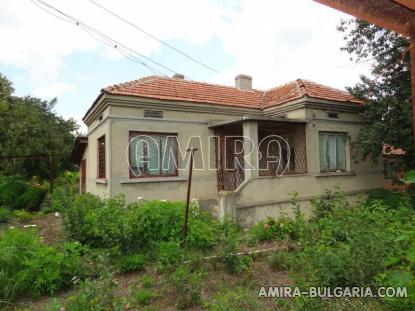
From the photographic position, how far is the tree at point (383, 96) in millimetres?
10454

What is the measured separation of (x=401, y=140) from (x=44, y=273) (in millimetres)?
11284

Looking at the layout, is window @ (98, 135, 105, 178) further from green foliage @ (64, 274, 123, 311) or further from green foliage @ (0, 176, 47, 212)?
green foliage @ (64, 274, 123, 311)

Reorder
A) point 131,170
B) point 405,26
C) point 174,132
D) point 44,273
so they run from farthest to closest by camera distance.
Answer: point 174,132
point 131,170
point 44,273
point 405,26

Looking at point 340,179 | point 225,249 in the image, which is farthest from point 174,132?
point 340,179

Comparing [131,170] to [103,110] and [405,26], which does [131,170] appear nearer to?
[103,110]

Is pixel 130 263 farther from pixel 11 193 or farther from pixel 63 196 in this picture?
pixel 11 193

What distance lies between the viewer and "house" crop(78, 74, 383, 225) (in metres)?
9.50

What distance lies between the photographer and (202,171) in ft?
35.9

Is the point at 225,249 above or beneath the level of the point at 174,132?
beneath

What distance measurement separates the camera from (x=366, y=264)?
11.2 feet

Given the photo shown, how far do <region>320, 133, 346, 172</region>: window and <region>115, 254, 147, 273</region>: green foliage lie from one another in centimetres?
861

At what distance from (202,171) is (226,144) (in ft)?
4.71

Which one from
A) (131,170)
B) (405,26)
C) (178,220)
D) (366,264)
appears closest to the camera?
(405,26)

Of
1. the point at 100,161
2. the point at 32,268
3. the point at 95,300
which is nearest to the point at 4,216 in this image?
the point at 100,161
